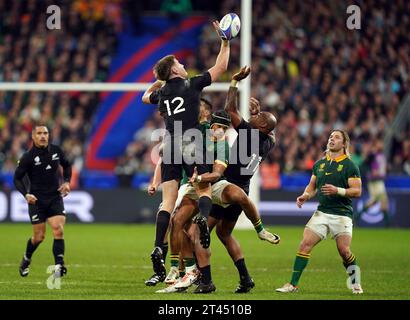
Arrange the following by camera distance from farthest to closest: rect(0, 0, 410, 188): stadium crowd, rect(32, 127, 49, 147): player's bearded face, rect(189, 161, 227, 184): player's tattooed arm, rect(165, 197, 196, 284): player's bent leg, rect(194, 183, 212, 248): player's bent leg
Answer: rect(0, 0, 410, 188): stadium crowd < rect(32, 127, 49, 147): player's bearded face < rect(165, 197, 196, 284): player's bent leg < rect(189, 161, 227, 184): player's tattooed arm < rect(194, 183, 212, 248): player's bent leg

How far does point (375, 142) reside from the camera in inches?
980

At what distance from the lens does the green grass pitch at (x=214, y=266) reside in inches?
433

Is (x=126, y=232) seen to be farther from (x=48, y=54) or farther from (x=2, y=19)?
(x=2, y=19)

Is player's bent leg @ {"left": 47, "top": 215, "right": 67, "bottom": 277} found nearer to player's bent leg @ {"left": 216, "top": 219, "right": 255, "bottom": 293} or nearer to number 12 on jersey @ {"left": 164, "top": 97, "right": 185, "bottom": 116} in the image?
player's bent leg @ {"left": 216, "top": 219, "right": 255, "bottom": 293}

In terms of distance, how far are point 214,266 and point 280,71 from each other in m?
14.5

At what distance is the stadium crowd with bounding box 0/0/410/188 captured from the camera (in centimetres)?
2625

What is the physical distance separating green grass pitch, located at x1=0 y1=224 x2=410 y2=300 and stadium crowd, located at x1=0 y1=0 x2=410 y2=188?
4107 millimetres

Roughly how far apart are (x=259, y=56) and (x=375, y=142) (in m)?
5.68

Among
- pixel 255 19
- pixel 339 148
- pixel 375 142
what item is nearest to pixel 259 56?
pixel 255 19

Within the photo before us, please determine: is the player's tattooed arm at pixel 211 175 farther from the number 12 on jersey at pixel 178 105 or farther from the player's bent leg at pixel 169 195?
the number 12 on jersey at pixel 178 105

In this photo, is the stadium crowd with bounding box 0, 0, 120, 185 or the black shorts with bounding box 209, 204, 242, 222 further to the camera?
the stadium crowd with bounding box 0, 0, 120, 185

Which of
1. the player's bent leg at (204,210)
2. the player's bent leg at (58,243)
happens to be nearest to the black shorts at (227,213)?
the player's bent leg at (204,210)

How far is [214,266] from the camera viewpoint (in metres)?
14.7

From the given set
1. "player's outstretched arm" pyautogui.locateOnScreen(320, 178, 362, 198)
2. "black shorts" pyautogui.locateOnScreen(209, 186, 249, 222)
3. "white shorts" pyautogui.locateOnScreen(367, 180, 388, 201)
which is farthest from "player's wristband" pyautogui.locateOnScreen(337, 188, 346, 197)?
"white shorts" pyautogui.locateOnScreen(367, 180, 388, 201)
